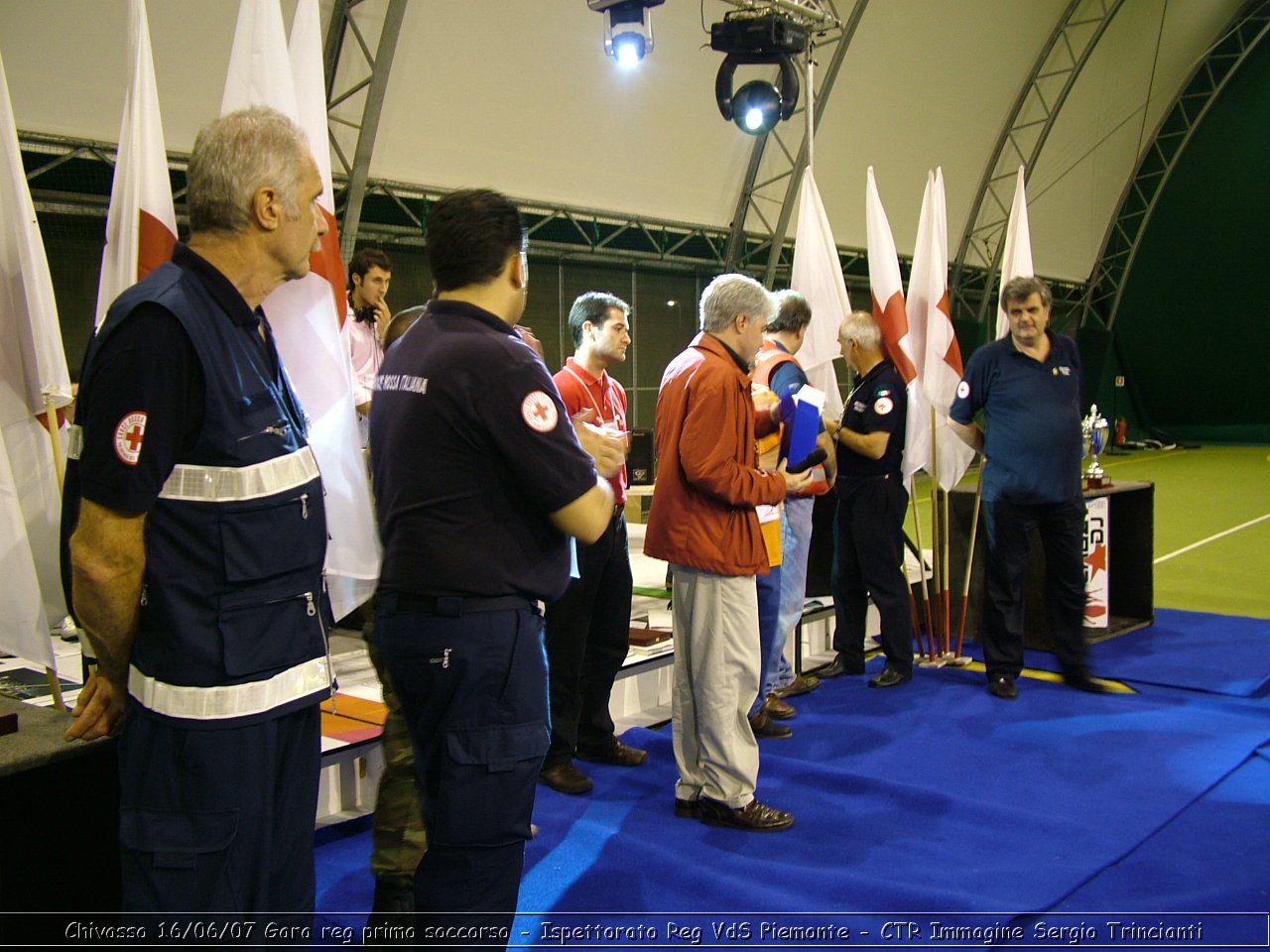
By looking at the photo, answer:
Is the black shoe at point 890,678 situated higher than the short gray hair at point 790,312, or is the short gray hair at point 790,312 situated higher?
the short gray hair at point 790,312

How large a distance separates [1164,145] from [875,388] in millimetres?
16785

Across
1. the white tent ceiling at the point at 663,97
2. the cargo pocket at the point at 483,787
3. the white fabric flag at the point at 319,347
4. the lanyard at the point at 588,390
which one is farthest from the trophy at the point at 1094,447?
the white tent ceiling at the point at 663,97

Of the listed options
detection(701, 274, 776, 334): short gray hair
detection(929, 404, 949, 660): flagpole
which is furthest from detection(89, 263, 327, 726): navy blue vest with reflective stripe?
detection(929, 404, 949, 660): flagpole

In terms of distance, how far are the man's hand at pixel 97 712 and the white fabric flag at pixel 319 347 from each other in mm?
1176

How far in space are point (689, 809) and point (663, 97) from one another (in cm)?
906

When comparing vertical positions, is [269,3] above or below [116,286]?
above

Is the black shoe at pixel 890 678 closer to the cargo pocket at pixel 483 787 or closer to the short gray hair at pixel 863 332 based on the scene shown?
the short gray hair at pixel 863 332

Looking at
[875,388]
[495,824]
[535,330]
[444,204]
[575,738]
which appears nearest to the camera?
[495,824]

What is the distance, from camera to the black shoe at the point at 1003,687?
4605 millimetres

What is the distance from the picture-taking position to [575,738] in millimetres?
3689

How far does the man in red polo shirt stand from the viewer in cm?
358

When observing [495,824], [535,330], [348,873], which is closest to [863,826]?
[348,873]

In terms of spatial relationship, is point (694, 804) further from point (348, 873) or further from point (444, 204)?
point (444, 204)

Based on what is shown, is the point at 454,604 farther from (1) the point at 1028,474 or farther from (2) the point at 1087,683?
(2) the point at 1087,683
